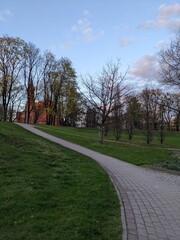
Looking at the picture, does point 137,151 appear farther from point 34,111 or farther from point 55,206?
point 34,111

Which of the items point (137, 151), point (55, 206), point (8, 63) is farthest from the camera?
point (8, 63)

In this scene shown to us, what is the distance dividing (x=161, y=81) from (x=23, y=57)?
34.7 meters

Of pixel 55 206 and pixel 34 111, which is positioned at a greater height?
pixel 34 111

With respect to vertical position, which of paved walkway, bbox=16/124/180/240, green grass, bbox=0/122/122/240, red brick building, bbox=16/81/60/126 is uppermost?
red brick building, bbox=16/81/60/126

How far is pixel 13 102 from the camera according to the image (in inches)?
2079

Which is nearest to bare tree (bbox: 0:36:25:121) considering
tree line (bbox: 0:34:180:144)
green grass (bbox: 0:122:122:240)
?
tree line (bbox: 0:34:180:144)

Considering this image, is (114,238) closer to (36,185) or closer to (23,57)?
(36,185)

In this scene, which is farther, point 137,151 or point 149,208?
point 137,151

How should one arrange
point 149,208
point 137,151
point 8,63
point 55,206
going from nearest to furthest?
point 55,206 → point 149,208 → point 137,151 → point 8,63

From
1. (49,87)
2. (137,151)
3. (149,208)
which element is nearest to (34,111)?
(49,87)

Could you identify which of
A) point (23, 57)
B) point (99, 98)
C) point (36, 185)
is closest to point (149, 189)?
point (36, 185)

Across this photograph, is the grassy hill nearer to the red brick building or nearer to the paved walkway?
the paved walkway

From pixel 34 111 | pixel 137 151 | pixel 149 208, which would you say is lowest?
pixel 149 208

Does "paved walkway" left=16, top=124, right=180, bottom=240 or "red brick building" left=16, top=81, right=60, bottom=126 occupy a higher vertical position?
"red brick building" left=16, top=81, right=60, bottom=126
